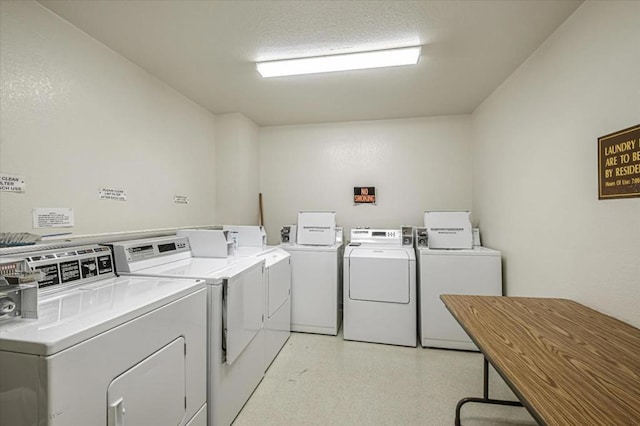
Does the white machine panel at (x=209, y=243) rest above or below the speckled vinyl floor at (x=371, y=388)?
above

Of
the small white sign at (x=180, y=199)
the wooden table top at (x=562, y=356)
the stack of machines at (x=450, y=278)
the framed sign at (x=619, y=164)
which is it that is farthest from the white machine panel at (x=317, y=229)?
the framed sign at (x=619, y=164)

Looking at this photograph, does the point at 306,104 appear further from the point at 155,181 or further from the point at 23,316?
the point at 23,316

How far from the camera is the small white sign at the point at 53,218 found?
1.63 m

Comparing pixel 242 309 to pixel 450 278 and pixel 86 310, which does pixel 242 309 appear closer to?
pixel 86 310

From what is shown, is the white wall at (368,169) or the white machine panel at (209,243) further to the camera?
the white wall at (368,169)

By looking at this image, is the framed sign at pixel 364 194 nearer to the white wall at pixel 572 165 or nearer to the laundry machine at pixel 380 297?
the laundry machine at pixel 380 297

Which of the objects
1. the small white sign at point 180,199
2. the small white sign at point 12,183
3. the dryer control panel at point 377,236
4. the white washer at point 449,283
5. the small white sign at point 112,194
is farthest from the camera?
the dryer control panel at point 377,236

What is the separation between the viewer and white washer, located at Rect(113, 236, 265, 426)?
161 cm

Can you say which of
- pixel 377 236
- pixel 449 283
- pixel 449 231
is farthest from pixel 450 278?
pixel 377 236

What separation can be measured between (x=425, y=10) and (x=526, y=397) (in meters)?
2.00

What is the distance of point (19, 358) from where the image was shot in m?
0.83

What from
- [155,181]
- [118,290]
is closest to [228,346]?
[118,290]

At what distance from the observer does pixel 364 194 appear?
3.71 m

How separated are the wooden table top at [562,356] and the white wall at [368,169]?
2.09 meters
